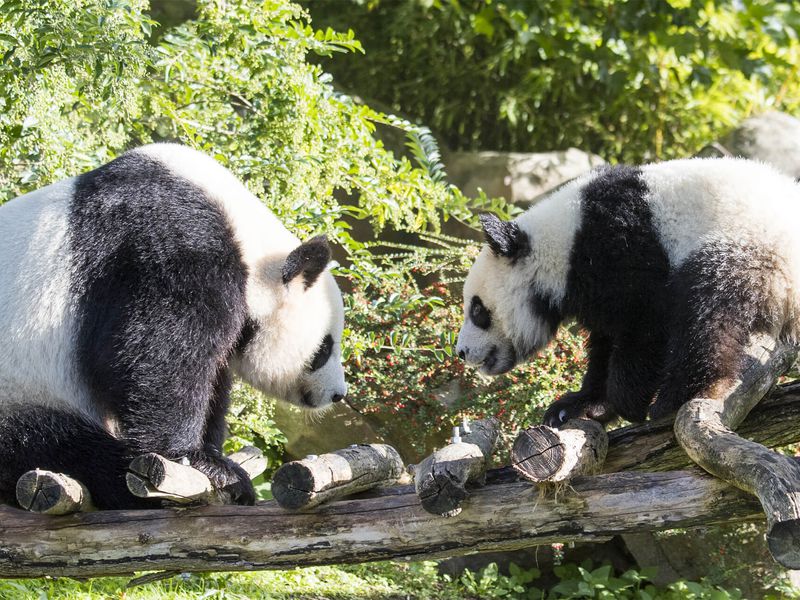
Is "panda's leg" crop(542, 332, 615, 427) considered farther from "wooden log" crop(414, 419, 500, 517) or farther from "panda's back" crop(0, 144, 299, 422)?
"panda's back" crop(0, 144, 299, 422)

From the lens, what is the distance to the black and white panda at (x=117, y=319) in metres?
3.39

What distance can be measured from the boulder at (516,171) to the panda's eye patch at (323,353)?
476 centimetres

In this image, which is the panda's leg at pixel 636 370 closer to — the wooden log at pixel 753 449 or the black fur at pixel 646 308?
the black fur at pixel 646 308

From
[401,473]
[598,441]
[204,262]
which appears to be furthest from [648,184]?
[204,262]

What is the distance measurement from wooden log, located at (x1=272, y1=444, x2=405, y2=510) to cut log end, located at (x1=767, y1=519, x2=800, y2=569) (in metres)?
1.37

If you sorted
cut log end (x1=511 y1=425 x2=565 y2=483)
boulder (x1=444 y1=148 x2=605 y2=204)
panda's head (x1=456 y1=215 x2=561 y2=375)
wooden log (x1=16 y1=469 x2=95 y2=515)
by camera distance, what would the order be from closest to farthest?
1. cut log end (x1=511 y1=425 x2=565 y2=483)
2. wooden log (x1=16 y1=469 x2=95 y2=515)
3. panda's head (x1=456 y1=215 x2=561 y2=375)
4. boulder (x1=444 y1=148 x2=605 y2=204)

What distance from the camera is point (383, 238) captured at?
866 centimetres

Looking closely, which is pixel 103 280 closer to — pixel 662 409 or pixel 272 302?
pixel 272 302

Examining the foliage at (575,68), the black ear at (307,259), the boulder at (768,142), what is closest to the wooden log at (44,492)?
the black ear at (307,259)

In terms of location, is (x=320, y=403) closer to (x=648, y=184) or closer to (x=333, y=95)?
(x=648, y=184)

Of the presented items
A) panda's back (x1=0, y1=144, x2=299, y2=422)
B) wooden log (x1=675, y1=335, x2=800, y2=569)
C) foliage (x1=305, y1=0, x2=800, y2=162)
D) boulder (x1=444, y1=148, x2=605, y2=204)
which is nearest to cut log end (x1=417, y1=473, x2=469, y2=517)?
wooden log (x1=675, y1=335, x2=800, y2=569)

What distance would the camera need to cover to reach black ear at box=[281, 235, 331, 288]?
3750mm

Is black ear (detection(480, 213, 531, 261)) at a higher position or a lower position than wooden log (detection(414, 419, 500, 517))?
Result: higher

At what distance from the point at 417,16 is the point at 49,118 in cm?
613
